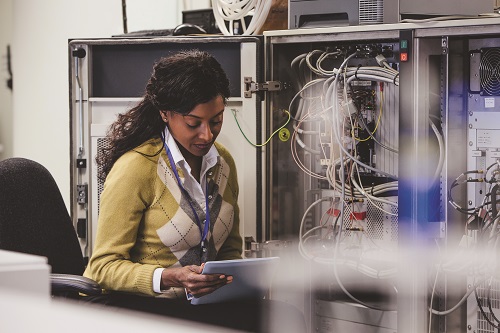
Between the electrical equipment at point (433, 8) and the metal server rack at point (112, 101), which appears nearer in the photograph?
the electrical equipment at point (433, 8)

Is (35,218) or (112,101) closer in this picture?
(35,218)

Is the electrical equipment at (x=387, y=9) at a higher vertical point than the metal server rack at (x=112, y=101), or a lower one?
higher

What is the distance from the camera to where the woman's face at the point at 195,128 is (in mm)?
2691

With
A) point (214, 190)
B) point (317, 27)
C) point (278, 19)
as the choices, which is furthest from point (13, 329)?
point (278, 19)

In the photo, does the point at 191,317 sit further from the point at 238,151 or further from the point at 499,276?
the point at 499,276

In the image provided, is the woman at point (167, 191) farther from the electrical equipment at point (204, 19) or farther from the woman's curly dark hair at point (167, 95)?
the electrical equipment at point (204, 19)

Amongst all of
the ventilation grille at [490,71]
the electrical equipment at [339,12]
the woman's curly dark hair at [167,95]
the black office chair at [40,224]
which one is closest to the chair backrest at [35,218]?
the black office chair at [40,224]

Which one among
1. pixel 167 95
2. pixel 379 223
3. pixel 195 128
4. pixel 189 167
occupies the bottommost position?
pixel 379 223

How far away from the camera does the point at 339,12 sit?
2.92 meters

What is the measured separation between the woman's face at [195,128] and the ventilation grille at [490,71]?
95cm

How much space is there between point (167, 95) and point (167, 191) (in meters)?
0.31

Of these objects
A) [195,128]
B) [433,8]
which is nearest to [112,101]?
[195,128]

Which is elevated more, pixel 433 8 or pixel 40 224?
pixel 433 8

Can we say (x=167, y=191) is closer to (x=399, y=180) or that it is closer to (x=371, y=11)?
(x=399, y=180)
